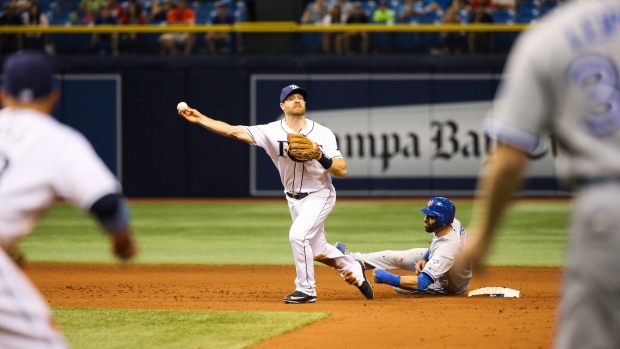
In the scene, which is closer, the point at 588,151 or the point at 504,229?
the point at 588,151

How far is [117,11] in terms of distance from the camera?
2322 centimetres

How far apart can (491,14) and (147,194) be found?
29.1 ft

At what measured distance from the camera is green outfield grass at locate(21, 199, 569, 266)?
13852mm

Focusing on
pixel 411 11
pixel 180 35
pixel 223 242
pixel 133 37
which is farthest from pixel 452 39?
pixel 223 242

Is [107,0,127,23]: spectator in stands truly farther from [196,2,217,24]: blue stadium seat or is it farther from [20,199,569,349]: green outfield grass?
[20,199,569,349]: green outfield grass

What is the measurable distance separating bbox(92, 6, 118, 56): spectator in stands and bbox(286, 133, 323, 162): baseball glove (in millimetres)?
15279

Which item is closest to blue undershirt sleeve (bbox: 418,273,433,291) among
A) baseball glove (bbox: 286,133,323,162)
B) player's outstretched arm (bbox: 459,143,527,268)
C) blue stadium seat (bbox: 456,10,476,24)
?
baseball glove (bbox: 286,133,323,162)

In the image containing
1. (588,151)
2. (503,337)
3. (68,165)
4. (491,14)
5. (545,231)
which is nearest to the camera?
(588,151)

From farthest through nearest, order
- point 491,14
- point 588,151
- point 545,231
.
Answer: point 491,14 → point 545,231 → point 588,151

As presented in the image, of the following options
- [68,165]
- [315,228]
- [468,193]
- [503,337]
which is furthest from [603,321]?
[468,193]

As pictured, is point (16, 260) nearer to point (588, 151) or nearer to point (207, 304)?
point (588, 151)

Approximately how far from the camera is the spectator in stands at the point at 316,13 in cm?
2256

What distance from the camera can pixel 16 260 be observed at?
4.36 metres

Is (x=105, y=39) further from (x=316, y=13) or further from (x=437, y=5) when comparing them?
(x=437, y=5)
